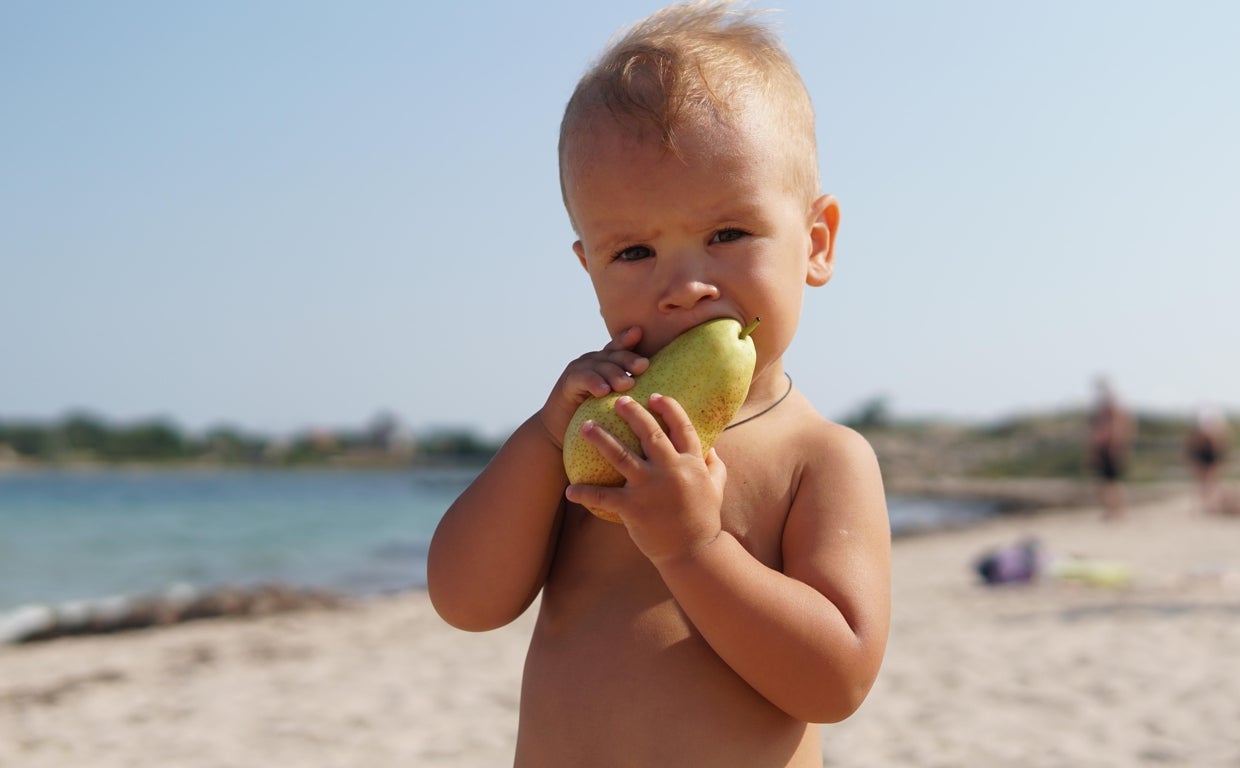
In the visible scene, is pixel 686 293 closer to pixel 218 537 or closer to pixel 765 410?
pixel 765 410

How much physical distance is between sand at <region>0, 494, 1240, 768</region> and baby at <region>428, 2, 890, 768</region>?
368 cm

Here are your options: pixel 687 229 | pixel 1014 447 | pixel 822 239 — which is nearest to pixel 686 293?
pixel 687 229

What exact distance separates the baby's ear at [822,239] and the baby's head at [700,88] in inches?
1.7

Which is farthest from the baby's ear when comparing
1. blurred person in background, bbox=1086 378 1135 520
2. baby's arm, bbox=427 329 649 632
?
blurred person in background, bbox=1086 378 1135 520

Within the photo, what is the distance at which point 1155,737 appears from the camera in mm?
5422

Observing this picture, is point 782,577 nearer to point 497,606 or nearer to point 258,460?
point 497,606

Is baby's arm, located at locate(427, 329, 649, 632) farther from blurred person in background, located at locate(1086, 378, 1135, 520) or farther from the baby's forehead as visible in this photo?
blurred person in background, located at locate(1086, 378, 1135, 520)

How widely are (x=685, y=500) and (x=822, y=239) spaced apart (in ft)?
2.30

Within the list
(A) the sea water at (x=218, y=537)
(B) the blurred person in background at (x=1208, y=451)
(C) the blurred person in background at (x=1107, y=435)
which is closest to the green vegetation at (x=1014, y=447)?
(A) the sea water at (x=218, y=537)

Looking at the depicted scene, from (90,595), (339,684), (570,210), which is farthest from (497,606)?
(90,595)

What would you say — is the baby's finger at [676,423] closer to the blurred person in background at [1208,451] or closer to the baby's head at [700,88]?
the baby's head at [700,88]

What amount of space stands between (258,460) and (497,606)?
7553 centimetres

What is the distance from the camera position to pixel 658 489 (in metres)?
1.61

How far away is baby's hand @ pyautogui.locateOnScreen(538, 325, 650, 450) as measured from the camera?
5.68 feet
